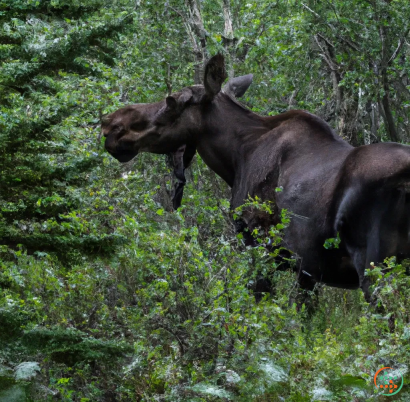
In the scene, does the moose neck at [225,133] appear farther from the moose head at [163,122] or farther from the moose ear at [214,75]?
the moose ear at [214,75]

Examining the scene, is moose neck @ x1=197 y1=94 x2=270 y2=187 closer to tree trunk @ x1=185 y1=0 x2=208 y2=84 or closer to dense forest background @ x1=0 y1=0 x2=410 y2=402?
dense forest background @ x1=0 y1=0 x2=410 y2=402

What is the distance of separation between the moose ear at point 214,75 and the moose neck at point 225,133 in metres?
0.20

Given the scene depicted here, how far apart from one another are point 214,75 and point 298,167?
5.59 feet

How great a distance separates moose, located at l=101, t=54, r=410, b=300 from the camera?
577cm

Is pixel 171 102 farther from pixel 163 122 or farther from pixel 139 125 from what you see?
pixel 139 125

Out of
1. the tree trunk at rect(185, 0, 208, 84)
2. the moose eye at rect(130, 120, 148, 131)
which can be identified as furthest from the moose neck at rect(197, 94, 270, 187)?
the tree trunk at rect(185, 0, 208, 84)

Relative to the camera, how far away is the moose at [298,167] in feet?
18.9

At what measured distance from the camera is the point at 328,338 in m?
6.08

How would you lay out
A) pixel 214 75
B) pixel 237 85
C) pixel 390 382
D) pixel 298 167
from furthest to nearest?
1. pixel 237 85
2. pixel 214 75
3. pixel 298 167
4. pixel 390 382

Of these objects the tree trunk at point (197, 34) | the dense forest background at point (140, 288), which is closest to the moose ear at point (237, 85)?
the dense forest background at point (140, 288)

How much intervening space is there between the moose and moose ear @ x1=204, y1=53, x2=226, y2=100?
0.01 metres

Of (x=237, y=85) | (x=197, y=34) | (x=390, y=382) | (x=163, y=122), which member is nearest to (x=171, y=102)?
(x=163, y=122)

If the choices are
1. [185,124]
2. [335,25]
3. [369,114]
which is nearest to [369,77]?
[335,25]

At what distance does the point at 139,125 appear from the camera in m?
7.98
